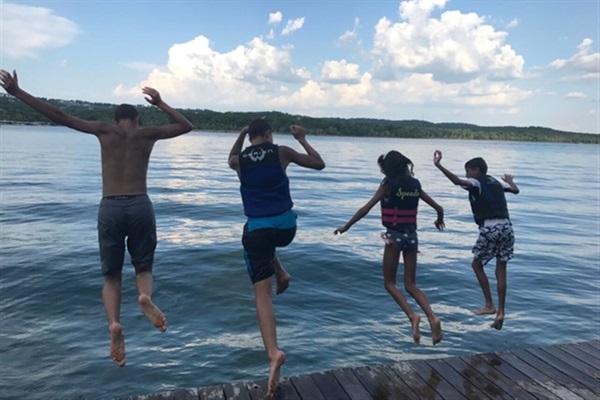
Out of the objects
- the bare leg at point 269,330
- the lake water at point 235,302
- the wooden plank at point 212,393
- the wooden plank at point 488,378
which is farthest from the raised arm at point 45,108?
the lake water at point 235,302

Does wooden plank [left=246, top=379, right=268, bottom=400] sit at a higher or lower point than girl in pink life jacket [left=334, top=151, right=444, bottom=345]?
lower

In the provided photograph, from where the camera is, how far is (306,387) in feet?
21.0

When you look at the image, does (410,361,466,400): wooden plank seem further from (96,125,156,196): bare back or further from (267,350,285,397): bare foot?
(96,125,156,196): bare back

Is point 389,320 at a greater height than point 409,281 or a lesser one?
lesser

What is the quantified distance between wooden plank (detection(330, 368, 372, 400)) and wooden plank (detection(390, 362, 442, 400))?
675 millimetres

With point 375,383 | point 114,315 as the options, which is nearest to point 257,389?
point 375,383

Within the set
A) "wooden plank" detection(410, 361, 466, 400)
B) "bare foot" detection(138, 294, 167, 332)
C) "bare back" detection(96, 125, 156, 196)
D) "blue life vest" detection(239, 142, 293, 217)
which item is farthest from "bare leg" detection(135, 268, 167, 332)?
"wooden plank" detection(410, 361, 466, 400)

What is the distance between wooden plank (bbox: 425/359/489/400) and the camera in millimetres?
6396

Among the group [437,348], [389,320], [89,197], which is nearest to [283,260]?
[389,320]

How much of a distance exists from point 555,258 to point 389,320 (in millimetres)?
11526

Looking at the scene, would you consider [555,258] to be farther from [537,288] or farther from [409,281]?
→ [409,281]

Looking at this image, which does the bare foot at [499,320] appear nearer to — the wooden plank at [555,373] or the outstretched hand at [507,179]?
the wooden plank at [555,373]

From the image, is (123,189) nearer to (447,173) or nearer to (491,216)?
(447,173)

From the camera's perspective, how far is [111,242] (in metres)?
5.62
